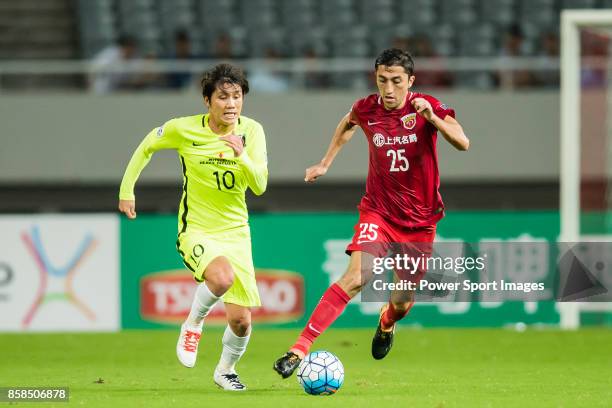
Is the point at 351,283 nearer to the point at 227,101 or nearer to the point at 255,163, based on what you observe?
the point at 255,163

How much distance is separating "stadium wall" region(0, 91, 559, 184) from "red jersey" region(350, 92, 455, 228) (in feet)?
27.0

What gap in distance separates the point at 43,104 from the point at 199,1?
3310mm

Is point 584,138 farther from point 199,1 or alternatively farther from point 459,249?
point 199,1

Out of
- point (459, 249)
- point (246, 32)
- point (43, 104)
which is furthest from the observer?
point (246, 32)

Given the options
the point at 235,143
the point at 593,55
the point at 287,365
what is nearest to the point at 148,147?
the point at 235,143

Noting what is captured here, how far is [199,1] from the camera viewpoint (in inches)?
789

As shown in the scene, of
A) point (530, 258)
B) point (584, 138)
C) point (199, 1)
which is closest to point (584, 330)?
point (530, 258)

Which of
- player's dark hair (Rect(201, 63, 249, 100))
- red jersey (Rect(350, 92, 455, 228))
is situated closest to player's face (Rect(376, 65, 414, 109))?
red jersey (Rect(350, 92, 455, 228))

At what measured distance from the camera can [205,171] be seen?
9141 millimetres

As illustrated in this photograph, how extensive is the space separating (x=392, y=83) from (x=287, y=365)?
6.58 ft

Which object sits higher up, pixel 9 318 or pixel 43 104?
pixel 43 104

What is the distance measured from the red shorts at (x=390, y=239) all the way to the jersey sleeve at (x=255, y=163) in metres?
0.77

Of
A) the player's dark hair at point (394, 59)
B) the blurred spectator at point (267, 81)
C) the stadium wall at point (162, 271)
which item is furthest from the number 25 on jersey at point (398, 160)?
the blurred spectator at point (267, 81)

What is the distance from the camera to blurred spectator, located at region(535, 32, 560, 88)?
17641 mm
